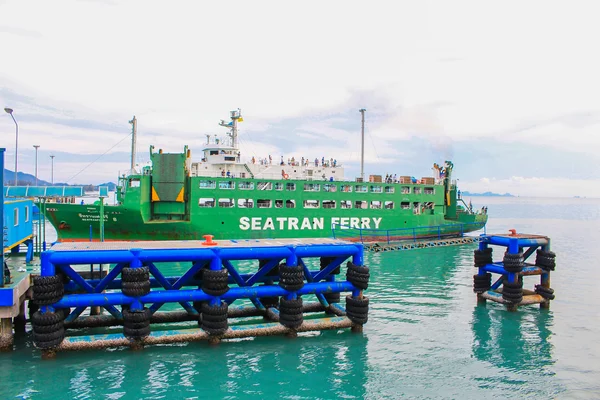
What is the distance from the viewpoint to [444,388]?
1015cm

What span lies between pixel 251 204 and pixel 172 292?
80.2 ft

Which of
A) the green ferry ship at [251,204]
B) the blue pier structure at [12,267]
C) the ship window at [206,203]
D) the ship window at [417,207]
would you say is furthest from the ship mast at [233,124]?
the blue pier structure at [12,267]

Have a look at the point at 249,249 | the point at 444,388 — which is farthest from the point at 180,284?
the point at 444,388

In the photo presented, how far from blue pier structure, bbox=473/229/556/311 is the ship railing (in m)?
16.6

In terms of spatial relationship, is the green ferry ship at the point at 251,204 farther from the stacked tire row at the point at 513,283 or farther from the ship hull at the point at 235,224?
the stacked tire row at the point at 513,283

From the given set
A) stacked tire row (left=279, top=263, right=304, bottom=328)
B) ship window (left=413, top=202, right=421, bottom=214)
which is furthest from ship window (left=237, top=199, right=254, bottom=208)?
stacked tire row (left=279, top=263, right=304, bottom=328)

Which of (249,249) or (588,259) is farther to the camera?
(588,259)

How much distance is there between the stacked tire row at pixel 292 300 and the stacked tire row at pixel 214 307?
1.65 meters

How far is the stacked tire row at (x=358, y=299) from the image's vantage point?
44.3ft

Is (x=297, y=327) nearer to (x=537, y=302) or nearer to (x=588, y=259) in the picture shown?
(x=537, y=302)

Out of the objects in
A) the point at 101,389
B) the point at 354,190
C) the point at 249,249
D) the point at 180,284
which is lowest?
the point at 101,389

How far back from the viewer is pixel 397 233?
41250 millimetres

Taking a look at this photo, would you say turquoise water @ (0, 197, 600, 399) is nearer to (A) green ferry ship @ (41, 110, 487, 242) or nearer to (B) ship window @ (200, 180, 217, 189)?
(A) green ferry ship @ (41, 110, 487, 242)

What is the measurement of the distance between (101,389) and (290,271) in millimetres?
5438
